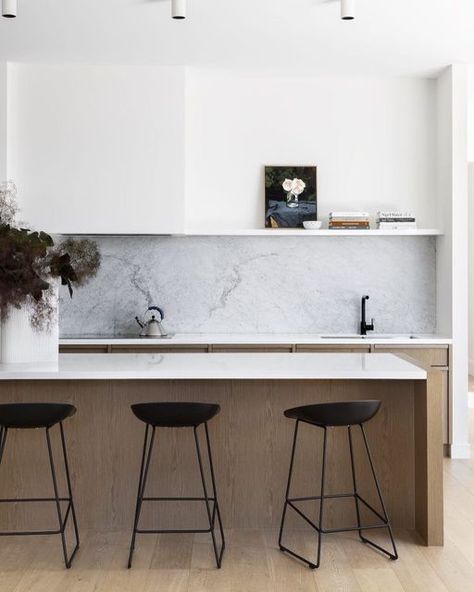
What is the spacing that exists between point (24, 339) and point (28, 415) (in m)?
0.62

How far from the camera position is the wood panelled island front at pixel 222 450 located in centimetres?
421

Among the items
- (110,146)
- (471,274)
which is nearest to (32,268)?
(110,146)

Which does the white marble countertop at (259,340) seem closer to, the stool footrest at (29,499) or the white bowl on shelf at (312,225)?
the white bowl on shelf at (312,225)

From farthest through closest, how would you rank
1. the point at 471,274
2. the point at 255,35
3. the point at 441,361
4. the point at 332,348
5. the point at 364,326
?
the point at 471,274 → the point at 364,326 → the point at 441,361 → the point at 332,348 → the point at 255,35

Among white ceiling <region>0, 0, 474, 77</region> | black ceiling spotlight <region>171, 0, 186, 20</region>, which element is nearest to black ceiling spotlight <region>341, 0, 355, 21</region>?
white ceiling <region>0, 0, 474, 77</region>

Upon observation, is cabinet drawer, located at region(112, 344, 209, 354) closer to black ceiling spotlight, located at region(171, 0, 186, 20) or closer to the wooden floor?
the wooden floor

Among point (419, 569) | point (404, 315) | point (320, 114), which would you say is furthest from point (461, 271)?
point (419, 569)

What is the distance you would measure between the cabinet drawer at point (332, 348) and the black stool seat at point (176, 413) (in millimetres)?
2259

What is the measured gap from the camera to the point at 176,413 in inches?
144

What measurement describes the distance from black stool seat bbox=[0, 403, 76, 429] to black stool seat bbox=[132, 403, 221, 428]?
1.33 ft

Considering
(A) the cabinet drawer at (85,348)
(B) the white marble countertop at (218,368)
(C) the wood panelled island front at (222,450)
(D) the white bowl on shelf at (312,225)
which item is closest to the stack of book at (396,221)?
(D) the white bowl on shelf at (312,225)

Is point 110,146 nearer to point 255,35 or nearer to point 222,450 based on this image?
point 255,35

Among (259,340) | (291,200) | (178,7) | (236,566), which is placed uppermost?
(178,7)

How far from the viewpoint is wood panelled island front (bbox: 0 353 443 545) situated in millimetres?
4211
